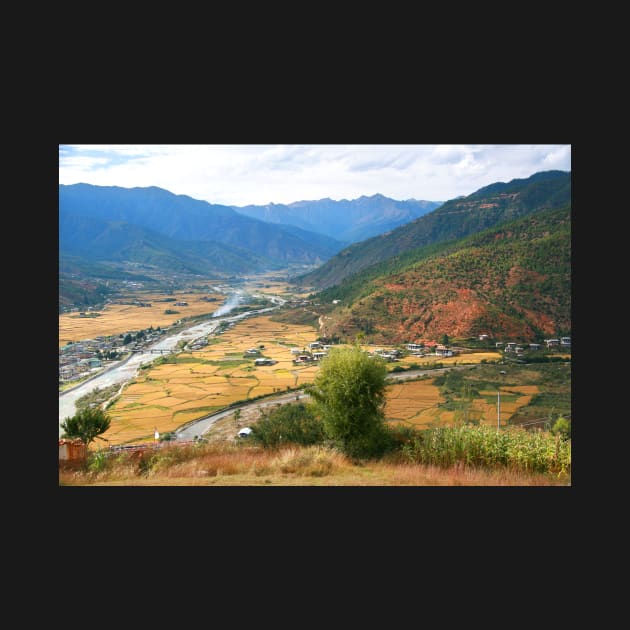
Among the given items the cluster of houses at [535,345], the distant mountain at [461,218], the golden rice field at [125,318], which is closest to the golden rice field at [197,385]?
the golden rice field at [125,318]

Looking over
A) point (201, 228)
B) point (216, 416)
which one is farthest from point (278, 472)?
point (201, 228)

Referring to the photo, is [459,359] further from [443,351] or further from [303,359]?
[303,359]

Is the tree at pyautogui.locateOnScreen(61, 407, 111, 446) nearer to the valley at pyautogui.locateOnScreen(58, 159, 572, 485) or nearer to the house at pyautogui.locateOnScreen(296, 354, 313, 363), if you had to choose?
the valley at pyautogui.locateOnScreen(58, 159, 572, 485)

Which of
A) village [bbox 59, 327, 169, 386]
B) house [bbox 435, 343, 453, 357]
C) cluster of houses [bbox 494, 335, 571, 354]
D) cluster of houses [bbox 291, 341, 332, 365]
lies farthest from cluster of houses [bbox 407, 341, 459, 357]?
village [bbox 59, 327, 169, 386]

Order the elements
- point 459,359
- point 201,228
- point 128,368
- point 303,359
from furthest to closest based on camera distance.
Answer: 1. point 201,228
2. point 459,359
3. point 303,359
4. point 128,368

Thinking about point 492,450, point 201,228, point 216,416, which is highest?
point 201,228

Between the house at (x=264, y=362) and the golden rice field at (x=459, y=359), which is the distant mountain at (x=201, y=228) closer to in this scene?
the golden rice field at (x=459, y=359)
